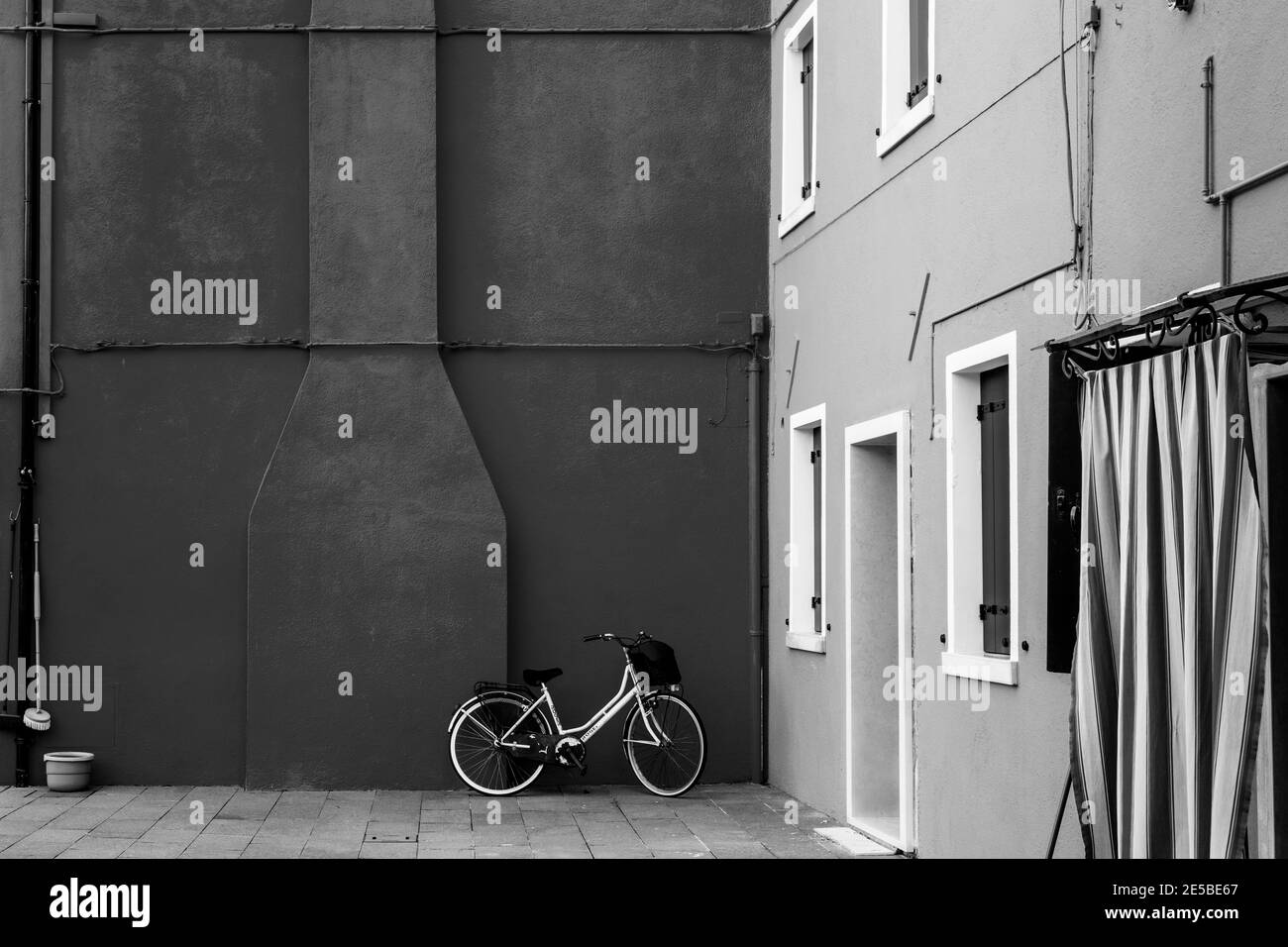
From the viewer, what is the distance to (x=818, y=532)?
12.7 metres

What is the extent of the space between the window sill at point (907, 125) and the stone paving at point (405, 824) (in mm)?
4499

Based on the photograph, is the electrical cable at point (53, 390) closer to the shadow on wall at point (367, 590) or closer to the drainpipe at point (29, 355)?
the drainpipe at point (29, 355)

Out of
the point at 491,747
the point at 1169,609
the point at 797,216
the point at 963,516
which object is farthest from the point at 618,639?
the point at 1169,609

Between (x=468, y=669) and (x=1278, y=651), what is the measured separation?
28.2 ft

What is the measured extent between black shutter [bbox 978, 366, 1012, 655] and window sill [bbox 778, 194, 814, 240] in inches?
152

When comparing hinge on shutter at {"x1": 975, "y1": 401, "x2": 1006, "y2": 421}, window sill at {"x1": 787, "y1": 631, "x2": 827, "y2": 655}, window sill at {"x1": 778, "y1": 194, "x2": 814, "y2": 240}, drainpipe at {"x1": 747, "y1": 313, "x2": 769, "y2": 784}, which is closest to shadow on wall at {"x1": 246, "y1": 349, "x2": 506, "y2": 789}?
drainpipe at {"x1": 747, "y1": 313, "x2": 769, "y2": 784}

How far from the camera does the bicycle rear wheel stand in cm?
1261

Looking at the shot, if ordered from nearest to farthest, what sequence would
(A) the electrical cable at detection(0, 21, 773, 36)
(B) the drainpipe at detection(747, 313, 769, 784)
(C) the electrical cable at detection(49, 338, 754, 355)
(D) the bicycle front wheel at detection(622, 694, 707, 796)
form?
(D) the bicycle front wheel at detection(622, 694, 707, 796), (C) the electrical cable at detection(49, 338, 754, 355), (A) the electrical cable at detection(0, 21, 773, 36), (B) the drainpipe at detection(747, 313, 769, 784)

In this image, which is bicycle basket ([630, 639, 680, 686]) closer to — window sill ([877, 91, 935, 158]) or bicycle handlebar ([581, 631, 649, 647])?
bicycle handlebar ([581, 631, 649, 647])

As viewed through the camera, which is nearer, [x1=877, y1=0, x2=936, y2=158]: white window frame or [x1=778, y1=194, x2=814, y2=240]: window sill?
[x1=877, y1=0, x2=936, y2=158]: white window frame

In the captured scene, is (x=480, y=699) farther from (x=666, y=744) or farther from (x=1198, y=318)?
(x=1198, y=318)

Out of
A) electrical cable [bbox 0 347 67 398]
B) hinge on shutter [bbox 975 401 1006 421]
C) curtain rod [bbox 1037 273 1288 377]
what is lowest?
hinge on shutter [bbox 975 401 1006 421]

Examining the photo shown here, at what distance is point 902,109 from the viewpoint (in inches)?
406
